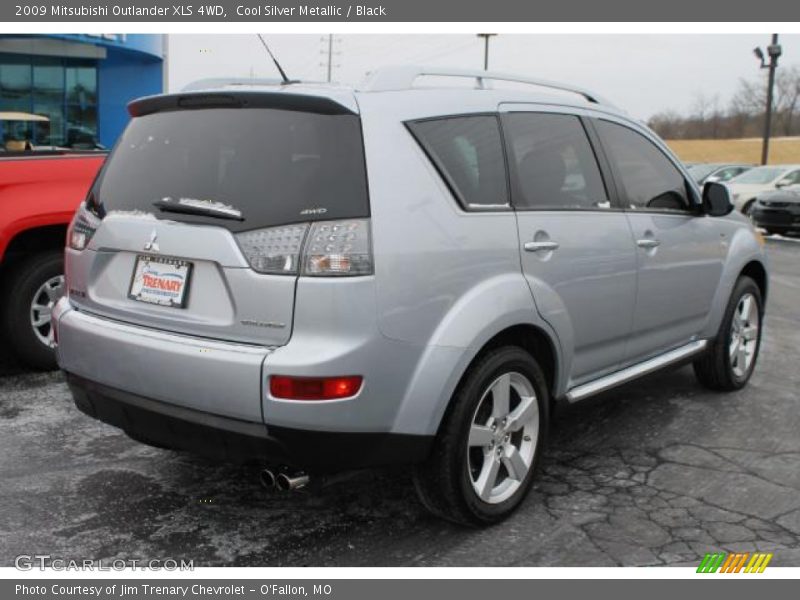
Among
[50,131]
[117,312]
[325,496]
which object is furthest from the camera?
[50,131]

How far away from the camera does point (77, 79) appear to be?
2666 centimetres

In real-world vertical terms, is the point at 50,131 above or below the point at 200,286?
above

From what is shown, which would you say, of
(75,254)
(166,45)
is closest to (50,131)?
(166,45)

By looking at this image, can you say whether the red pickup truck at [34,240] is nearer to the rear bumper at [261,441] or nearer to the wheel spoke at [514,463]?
the rear bumper at [261,441]

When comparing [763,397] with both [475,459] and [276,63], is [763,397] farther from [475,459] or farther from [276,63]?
[276,63]

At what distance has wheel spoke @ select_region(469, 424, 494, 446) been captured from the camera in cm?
329

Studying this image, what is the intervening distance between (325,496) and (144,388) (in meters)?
1.08

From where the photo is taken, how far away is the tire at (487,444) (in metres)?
3.18

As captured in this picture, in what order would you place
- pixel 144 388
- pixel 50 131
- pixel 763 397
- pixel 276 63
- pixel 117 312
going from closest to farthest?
pixel 144 388
pixel 117 312
pixel 276 63
pixel 763 397
pixel 50 131

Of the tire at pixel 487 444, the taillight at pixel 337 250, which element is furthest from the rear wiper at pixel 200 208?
the tire at pixel 487 444

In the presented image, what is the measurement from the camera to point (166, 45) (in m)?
27.3

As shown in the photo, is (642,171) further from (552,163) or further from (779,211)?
(779,211)
